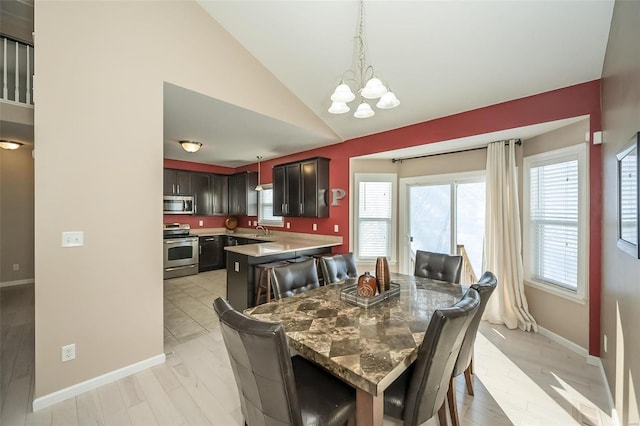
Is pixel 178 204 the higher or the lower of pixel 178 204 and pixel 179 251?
the higher

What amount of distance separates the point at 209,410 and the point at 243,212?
4929 mm

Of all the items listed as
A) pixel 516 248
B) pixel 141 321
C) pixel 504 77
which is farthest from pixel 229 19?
pixel 516 248

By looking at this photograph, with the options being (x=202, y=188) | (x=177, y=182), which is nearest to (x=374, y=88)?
(x=177, y=182)

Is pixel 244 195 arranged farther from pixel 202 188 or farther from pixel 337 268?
pixel 337 268

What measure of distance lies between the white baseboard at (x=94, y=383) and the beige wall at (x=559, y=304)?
410 cm

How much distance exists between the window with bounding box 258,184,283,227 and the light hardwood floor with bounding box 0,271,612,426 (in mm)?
3309

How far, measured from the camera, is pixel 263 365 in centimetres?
103

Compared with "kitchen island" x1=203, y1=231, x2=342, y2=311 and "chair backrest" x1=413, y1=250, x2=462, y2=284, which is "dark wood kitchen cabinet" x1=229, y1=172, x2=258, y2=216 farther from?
"chair backrest" x1=413, y1=250, x2=462, y2=284

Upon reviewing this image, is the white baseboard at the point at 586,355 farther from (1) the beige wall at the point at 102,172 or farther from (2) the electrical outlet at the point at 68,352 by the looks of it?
(2) the electrical outlet at the point at 68,352

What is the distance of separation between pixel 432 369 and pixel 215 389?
1.75 metres

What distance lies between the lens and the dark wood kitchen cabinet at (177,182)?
5629 millimetres

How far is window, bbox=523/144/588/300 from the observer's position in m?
2.68

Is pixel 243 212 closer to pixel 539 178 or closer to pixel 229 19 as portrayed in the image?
pixel 229 19

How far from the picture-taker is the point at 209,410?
1.88 m
